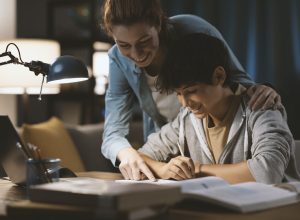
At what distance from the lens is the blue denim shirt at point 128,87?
2.13 m

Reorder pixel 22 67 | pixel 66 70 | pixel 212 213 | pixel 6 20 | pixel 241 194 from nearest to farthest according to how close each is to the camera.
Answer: pixel 212 213, pixel 241 194, pixel 66 70, pixel 22 67, pixel 6 20

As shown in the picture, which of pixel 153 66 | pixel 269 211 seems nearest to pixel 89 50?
pixel 153 66

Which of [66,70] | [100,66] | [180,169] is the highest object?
[66,70]

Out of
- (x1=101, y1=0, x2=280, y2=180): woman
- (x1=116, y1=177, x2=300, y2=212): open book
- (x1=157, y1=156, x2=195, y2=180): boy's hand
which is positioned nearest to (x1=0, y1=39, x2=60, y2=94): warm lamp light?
(x1=101, y1=0, x2=280, y2=180): woman

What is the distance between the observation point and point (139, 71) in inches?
87.1

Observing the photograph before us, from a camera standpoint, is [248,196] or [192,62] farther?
[192,62]

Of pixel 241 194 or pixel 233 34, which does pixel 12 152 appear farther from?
pixel 233 34

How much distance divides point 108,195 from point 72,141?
3.15 meters

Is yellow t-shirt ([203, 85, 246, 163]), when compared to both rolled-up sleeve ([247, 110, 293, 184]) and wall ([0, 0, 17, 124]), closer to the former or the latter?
rolled-up sleeve ([247, 110, 293, 184])

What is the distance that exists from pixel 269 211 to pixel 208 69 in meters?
0.68

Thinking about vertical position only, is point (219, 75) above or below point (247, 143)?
above

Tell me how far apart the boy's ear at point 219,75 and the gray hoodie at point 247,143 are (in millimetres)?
100

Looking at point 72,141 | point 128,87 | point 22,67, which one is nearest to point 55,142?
point 72,141

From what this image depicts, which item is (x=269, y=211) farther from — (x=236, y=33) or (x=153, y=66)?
(x=236, y=33)
